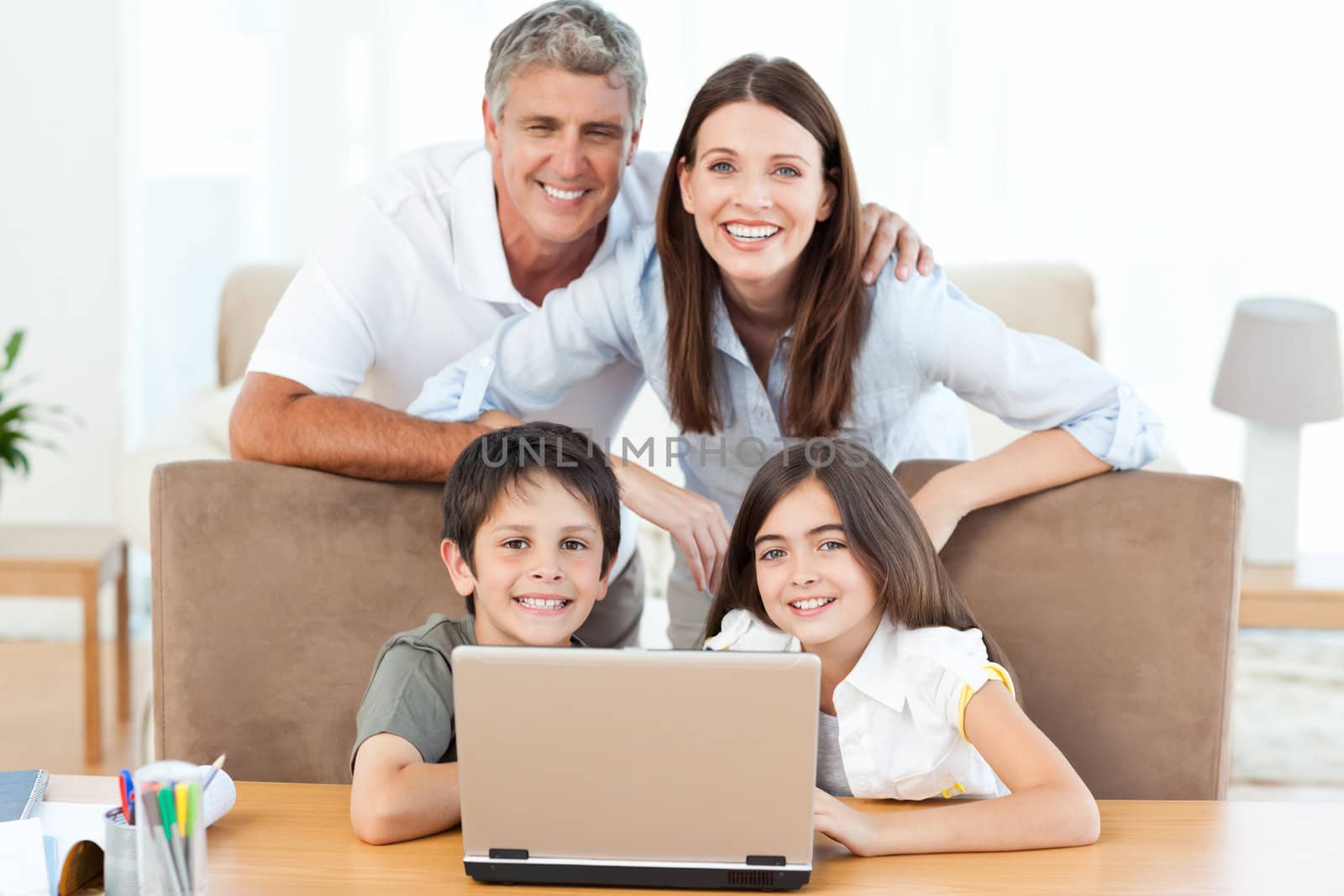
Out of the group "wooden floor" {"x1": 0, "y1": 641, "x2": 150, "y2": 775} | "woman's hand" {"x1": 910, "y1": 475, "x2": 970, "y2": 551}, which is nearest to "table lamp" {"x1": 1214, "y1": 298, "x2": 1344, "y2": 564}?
"woman's hand" {"x1": 910, "y1": 475, "x2": 970, "y2": 551}

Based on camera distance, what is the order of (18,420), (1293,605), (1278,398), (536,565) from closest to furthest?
1. (536,565)
2. (1293,605)
3. (1278,398)
4. (18,420)

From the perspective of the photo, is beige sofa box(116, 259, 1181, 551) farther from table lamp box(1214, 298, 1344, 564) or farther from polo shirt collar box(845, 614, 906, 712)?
polo shirt collar box(845, 614, 906, 712)

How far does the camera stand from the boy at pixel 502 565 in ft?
4.71

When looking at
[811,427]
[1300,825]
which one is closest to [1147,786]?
[1300,825]

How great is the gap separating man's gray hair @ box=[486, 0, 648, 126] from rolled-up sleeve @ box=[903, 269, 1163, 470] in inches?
20.6

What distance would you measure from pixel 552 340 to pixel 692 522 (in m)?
0.34

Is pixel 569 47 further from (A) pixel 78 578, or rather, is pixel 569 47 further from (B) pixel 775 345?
(A) pixel 78 578

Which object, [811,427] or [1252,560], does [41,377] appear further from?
[1252,560]

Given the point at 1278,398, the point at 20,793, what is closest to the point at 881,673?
the point at 20,793

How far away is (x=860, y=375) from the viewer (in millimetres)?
1867

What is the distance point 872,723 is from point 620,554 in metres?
0.67

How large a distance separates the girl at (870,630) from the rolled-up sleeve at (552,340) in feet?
1.38

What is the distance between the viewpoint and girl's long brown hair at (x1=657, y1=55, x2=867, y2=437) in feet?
5.85

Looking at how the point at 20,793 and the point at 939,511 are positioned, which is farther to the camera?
the point at 939,511
